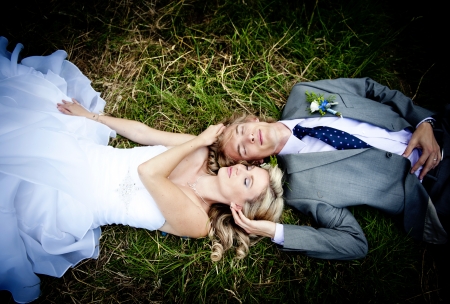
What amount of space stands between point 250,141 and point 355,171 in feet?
4.30

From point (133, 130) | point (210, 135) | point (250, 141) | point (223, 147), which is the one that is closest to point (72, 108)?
point (133, 130)

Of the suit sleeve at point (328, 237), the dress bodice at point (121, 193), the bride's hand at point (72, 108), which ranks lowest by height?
the suit sleeve at point (328, 237)

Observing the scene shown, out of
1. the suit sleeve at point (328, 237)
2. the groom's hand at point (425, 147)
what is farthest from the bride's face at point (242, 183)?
the groom's hand at point (425, 147)

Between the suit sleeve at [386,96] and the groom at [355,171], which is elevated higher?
the suit sleeve at [386,96]

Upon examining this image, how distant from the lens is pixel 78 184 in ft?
10.8

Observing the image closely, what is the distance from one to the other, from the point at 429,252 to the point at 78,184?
14.9 ft

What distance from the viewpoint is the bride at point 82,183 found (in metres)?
3.14

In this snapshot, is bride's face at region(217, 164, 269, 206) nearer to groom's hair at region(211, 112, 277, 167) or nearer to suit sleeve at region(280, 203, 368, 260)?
groom's hair at region(211, 112, 277, 167)

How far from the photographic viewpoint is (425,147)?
3.59 meters

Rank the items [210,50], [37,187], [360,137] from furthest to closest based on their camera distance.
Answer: [210,50] → [360,137] → [37,187]

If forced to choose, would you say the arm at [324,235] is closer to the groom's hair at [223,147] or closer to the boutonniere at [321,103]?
the groom's hair at [223,147]

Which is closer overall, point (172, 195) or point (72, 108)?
point (172, 195)

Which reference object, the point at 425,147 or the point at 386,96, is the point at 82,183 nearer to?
the point at 386,96

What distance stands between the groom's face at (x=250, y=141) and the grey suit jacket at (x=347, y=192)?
333mm
